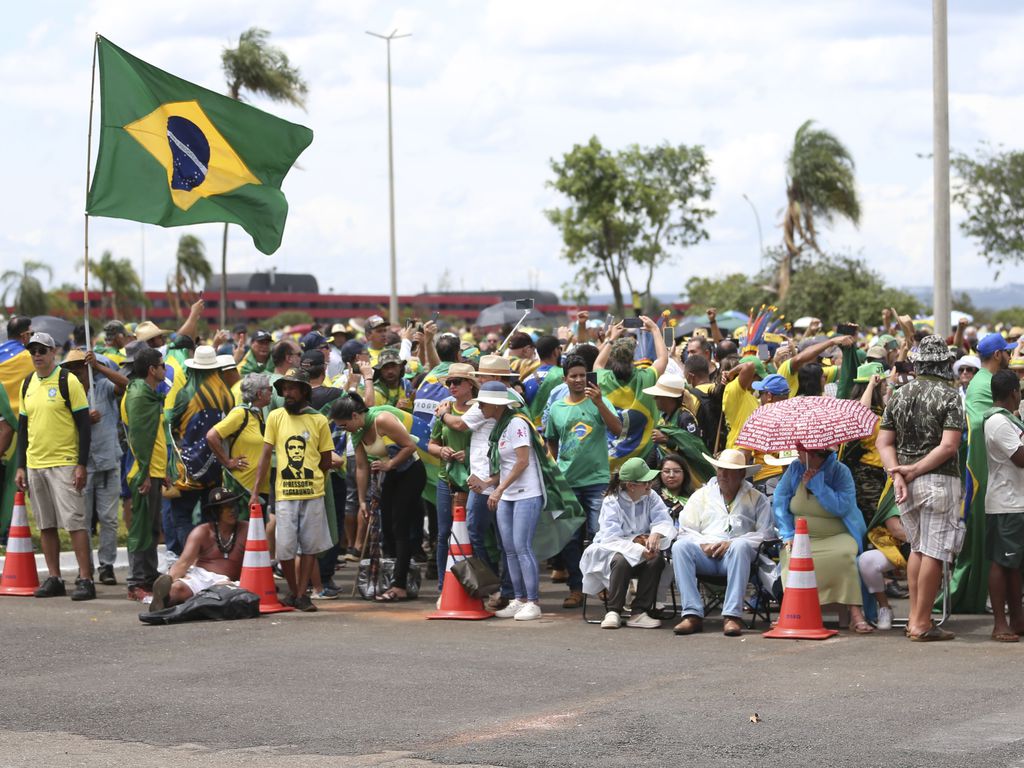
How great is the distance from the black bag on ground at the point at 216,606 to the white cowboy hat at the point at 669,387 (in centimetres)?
370

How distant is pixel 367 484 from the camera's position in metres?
12.8

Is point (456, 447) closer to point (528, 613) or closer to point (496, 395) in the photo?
point (496, 395)

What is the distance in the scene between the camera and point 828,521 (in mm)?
10828

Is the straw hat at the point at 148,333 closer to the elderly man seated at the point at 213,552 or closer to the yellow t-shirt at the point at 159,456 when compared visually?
the yellow t-shirt at the point at 159,456

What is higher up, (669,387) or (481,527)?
(669,387)

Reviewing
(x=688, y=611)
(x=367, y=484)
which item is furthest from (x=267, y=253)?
(x=688, y=611)

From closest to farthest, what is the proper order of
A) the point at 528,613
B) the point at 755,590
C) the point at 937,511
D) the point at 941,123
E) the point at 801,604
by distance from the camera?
the point at 937,511 → the point at 801,604 → the point at 755,590 → the point at 528,613 → the point at 941,123

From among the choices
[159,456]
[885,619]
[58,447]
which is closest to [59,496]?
[58,447]

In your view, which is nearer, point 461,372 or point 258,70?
point 461,372

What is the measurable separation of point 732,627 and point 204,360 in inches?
198

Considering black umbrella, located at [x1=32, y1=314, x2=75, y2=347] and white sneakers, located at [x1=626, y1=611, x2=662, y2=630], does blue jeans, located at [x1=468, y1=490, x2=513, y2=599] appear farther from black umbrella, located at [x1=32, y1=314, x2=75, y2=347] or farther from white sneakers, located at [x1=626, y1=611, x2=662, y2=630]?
black umbrella, located at [x1=32, y1=314, x2=75, y2=347]

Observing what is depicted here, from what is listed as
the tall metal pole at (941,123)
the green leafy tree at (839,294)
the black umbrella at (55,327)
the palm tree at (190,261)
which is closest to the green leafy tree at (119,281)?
the palm tree at (190,261)

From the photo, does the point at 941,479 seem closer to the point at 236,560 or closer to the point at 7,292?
the point at 236,560

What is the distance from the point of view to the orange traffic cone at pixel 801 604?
1042 cm
